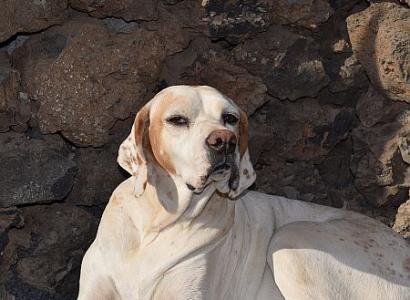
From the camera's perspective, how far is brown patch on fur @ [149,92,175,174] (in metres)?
4.73

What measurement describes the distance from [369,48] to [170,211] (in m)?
1.78

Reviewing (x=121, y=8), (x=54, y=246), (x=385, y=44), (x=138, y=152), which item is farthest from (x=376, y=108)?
(x=54, y=246)

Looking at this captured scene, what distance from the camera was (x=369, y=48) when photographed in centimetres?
596

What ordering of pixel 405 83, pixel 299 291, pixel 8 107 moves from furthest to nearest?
pixel 405 83
pixel 8 107
pixel 299 291

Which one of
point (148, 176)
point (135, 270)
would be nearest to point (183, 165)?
point (148, 176)

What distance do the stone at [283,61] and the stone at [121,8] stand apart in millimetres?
553

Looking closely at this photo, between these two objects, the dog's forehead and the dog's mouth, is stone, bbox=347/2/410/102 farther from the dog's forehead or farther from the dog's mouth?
the dog's mouth

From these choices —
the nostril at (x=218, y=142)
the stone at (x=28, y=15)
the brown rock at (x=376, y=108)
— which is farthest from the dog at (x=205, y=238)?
the brown rock at (x=376, y=108)

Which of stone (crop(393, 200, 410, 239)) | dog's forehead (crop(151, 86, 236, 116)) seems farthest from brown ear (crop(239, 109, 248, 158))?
stone (crop(393, 200, 410, 239))

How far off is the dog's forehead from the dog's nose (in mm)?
219

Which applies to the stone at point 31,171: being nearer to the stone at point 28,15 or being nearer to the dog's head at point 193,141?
the stone at point 28,15

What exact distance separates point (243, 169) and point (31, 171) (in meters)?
1.22

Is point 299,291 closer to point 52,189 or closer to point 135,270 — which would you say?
point 135,270

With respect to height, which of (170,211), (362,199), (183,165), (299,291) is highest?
(183,165)
